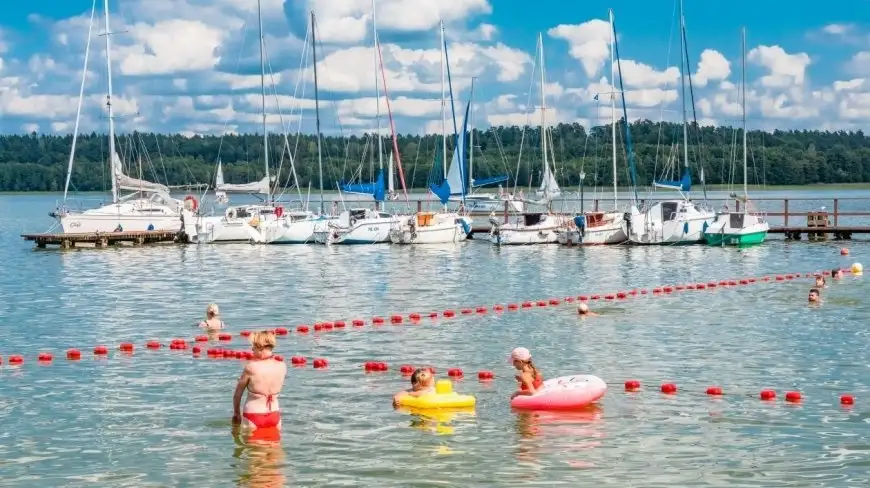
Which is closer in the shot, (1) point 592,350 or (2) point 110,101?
(1) point 592,350

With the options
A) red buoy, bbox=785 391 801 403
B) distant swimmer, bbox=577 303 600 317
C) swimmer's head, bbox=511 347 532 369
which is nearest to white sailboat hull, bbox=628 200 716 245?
distant swimmer, bbox=577 303 600 317

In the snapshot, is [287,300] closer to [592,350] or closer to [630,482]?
[592,350]

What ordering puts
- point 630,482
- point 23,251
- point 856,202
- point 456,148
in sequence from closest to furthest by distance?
point 630,482 → point 23,251 → point 456,148 → point 856,202

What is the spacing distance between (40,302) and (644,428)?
26.6 meters

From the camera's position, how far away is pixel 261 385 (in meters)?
17.3

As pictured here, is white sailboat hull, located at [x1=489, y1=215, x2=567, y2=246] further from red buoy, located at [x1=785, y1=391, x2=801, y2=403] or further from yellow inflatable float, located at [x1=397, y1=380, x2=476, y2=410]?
yellow inflatable float, located at [x1=397, y1=380, x2=476, y2=410]

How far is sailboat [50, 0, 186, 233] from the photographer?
7281 centimetres

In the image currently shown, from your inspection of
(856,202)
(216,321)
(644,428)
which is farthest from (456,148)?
(856,202)

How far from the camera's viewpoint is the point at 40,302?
40.6m

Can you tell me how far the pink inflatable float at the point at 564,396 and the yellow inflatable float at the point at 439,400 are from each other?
822mm

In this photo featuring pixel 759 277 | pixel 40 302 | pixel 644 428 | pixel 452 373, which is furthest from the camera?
pixel 759 277

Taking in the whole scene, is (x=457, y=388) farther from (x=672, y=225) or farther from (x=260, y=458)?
(x=672, y=225)

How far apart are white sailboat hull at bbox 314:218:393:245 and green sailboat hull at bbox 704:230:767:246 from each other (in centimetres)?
1788

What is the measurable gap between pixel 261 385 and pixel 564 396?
16.8 ft
